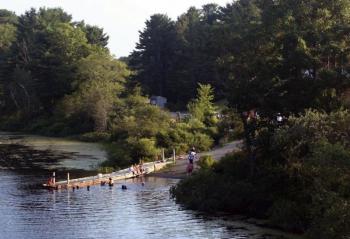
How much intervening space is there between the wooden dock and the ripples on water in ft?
3.80

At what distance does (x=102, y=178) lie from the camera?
44.3 m

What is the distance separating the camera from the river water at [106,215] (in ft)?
95.4

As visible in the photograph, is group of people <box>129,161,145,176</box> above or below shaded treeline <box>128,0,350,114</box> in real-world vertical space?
below

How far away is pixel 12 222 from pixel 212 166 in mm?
13341

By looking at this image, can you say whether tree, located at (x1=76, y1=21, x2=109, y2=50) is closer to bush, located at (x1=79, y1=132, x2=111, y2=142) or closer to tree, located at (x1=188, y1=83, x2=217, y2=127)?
bush, located at (x1=79, y1=132, x2=111, y2=142)

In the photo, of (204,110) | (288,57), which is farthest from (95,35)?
(288,57)

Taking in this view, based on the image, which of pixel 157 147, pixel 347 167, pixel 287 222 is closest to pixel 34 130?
pixel 157 147

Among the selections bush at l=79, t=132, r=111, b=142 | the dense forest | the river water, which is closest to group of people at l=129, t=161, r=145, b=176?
the river water

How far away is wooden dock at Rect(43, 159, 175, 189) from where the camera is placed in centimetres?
4181

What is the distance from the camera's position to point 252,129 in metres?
34.2

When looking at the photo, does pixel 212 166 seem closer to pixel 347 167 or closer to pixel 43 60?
pixel 347 167

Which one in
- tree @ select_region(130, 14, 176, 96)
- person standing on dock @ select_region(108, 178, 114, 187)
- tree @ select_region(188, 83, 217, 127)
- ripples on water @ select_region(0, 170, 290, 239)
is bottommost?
ripples on water @ select_region(0, 170, 290, 239)

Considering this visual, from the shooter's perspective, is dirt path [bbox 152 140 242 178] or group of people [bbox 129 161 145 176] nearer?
dirt path [bbox 152 140 242 178]

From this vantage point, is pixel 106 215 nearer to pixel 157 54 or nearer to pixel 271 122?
pixel 271 122
